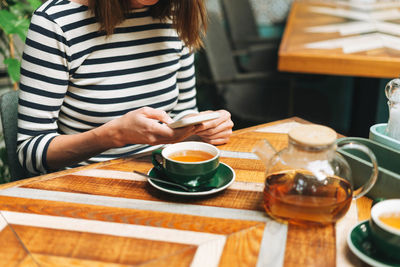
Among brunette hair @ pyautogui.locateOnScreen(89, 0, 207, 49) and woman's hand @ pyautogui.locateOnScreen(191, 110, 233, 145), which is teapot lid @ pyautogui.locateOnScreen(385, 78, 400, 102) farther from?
brunette hair @ pyautogui.locateOnScreen(89, 0, 207, 49)

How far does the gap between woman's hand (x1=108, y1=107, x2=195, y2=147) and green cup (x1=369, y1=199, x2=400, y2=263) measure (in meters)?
0.50

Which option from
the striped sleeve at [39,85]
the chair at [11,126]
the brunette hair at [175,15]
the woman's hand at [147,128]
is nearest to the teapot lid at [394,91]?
the woman's hand at [147,128]

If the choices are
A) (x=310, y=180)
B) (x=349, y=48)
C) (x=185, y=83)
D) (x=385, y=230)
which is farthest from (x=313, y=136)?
(x=349, y=48)

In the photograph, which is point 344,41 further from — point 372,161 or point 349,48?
point 372,161

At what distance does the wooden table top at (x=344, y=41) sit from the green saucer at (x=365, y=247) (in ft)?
4.20

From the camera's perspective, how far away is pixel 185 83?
5.09 ft

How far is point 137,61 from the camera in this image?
1.34 metres

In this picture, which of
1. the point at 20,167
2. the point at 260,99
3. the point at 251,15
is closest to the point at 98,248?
the point at 20,167

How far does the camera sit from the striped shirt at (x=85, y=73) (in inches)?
45.6

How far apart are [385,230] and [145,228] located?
410 mm

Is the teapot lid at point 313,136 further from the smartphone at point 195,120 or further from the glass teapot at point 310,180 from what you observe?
the smartphone at point 195,120

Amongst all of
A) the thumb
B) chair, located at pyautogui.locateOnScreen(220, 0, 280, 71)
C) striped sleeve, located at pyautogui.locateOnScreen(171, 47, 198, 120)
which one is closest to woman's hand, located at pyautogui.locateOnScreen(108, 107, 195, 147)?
the thumb

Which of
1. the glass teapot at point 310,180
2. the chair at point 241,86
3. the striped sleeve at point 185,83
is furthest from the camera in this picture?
Answer: the chair at point 241,86

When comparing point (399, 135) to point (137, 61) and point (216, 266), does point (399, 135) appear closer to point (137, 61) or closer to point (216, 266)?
point (216, 266)
